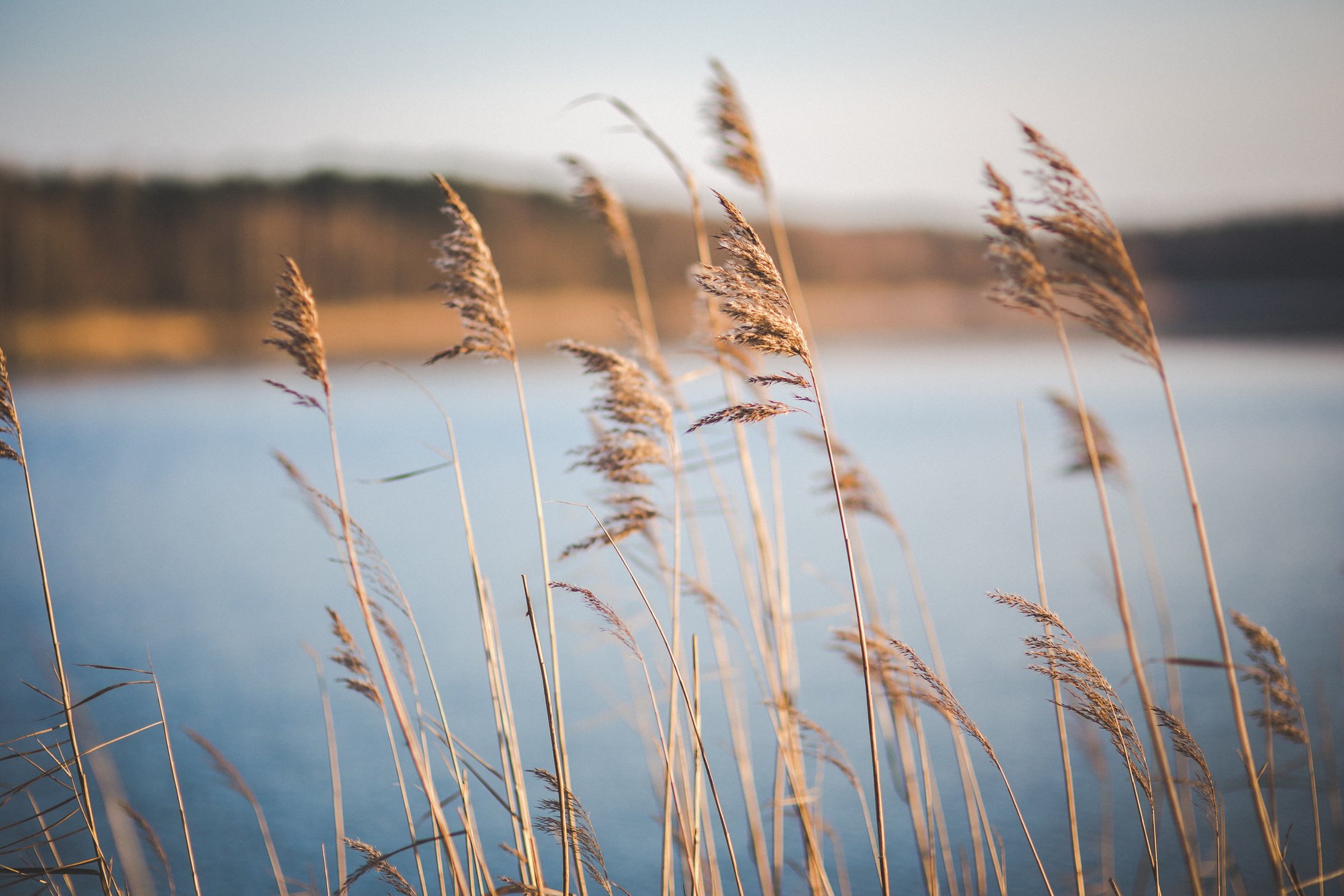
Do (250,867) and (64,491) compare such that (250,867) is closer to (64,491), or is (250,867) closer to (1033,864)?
(1033,864)

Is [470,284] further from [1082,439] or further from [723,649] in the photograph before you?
[1082,439]

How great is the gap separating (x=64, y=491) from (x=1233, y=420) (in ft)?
76.6

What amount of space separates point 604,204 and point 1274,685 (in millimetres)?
2464

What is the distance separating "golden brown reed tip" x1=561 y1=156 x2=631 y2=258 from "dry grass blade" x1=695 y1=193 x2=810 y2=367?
1103 mm

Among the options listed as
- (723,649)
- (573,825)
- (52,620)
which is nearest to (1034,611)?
(573,825)

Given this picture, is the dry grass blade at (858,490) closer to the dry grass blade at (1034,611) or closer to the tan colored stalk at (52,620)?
the dry grass blade at (1034,611)

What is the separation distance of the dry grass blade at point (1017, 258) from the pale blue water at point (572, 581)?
0.62 metres

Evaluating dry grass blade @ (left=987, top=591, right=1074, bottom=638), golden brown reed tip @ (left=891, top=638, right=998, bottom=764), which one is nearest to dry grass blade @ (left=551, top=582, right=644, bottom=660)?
golden brown reed tip @ (left=891, top=638, right=998, bottom=764)

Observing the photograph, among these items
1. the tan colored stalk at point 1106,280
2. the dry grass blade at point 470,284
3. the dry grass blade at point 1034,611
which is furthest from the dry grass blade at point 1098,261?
the dry grass blade at point 470,284

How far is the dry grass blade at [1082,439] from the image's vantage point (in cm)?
264

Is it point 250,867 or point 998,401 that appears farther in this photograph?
point 998,401

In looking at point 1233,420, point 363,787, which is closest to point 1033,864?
point 363,787

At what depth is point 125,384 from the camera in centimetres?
2195

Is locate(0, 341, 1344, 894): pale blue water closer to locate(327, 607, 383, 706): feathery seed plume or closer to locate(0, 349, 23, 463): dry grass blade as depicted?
locate(327, 607, 383, 706): feathery seed plume
